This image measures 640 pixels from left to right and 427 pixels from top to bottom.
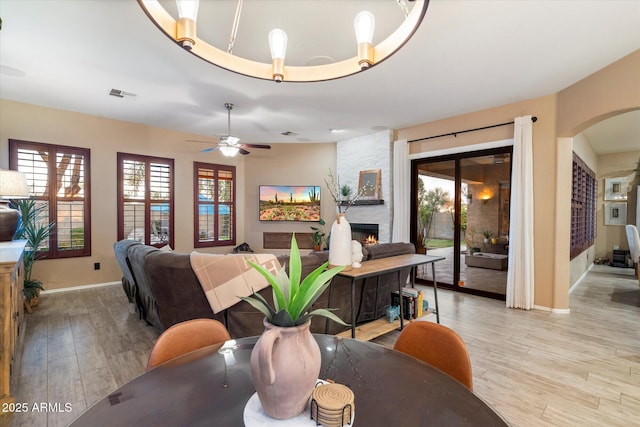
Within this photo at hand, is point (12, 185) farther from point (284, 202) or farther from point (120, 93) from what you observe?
point (284, 202)

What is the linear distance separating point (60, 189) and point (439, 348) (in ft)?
19.8

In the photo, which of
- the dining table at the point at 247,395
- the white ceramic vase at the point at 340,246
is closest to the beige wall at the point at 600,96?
the white ceramic vase at the point at 340,246

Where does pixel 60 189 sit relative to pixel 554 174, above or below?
below

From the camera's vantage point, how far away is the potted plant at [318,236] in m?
6.87

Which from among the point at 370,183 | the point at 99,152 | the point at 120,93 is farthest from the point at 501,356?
the point at 99,152

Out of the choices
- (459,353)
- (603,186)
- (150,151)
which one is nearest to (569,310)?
(459,353)

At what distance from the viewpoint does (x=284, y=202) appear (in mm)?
7195

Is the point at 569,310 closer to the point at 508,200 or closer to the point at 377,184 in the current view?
the point at 508,200

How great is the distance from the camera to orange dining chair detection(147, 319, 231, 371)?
120 centimetres

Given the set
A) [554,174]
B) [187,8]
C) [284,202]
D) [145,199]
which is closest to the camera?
[187,8]

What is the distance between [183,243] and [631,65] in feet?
23.6

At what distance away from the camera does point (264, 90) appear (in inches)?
154

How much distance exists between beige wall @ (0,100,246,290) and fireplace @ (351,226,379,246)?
143 inches

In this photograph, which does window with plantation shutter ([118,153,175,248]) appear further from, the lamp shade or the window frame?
the window frame
